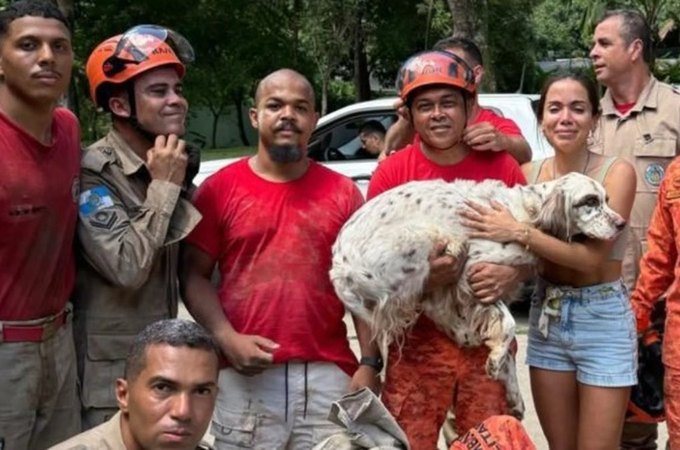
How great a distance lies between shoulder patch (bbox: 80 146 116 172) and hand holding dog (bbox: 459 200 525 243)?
4.32 feet

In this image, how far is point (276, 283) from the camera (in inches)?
146

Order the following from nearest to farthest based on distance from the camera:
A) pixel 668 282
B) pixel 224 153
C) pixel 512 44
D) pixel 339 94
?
pixel 668 282 → pixel 224 153 → pixel 512 44 → pixel 339 94

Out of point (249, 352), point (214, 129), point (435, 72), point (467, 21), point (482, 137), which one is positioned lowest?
point (214, 129)

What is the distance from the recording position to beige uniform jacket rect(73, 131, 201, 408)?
11.3 feet

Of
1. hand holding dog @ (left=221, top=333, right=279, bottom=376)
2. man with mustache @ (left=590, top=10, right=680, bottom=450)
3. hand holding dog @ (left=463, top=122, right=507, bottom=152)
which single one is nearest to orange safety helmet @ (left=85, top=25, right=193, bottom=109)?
hand holding dog @ (left=221, top=333, right=279, bottom=376)

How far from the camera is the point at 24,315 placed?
11.0 ft

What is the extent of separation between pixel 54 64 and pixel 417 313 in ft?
5.09

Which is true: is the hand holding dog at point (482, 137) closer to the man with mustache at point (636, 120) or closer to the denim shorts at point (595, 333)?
the denim shorts at point (595, 333)

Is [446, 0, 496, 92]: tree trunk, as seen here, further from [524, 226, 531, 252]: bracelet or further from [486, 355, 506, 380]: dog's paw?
[486, 355, 506, 380]: dog's paw

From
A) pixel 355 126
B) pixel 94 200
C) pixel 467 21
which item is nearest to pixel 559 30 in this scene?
pixel 467 21

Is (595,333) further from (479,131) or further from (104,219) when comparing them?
(104,219)

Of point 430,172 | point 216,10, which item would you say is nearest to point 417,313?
point 430,172

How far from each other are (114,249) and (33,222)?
0.29 metres

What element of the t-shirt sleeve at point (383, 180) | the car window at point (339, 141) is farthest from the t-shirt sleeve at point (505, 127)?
the car window at point (339, 141)
